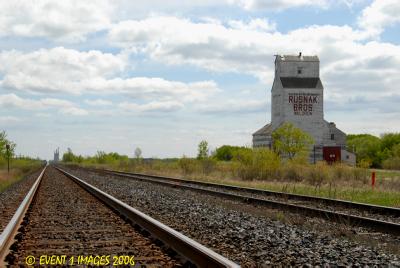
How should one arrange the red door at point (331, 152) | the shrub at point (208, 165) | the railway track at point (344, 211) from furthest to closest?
the red door at point (331, 152), the shrub at point (208, 165), the railway track at point (344, 211)

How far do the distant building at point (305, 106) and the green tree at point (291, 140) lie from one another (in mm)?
4774

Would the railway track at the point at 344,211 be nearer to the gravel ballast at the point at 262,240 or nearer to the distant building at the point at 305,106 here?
the gravel ballast at the point at 262,240

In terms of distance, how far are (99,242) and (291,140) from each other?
213ft

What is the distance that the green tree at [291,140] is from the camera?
6956 centimetres

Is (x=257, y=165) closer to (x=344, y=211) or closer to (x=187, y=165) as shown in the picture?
(x=187, y=165)

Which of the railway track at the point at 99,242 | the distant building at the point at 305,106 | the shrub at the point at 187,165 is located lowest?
the railway track at the point at 99,242

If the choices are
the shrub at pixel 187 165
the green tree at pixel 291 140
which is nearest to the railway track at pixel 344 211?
the shrub at pixel 187 165

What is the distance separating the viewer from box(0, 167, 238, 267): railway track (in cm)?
638

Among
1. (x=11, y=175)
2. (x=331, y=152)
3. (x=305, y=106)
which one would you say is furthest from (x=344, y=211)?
(x=305, y=106)

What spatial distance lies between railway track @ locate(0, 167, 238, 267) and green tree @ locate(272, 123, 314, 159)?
5873 centimetres

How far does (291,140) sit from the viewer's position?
71.4m

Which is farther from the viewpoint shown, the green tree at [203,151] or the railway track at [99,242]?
the green tree at [203,151]

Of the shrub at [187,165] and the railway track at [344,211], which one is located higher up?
the shrub at [187,165]

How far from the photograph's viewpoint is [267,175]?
35.2m
